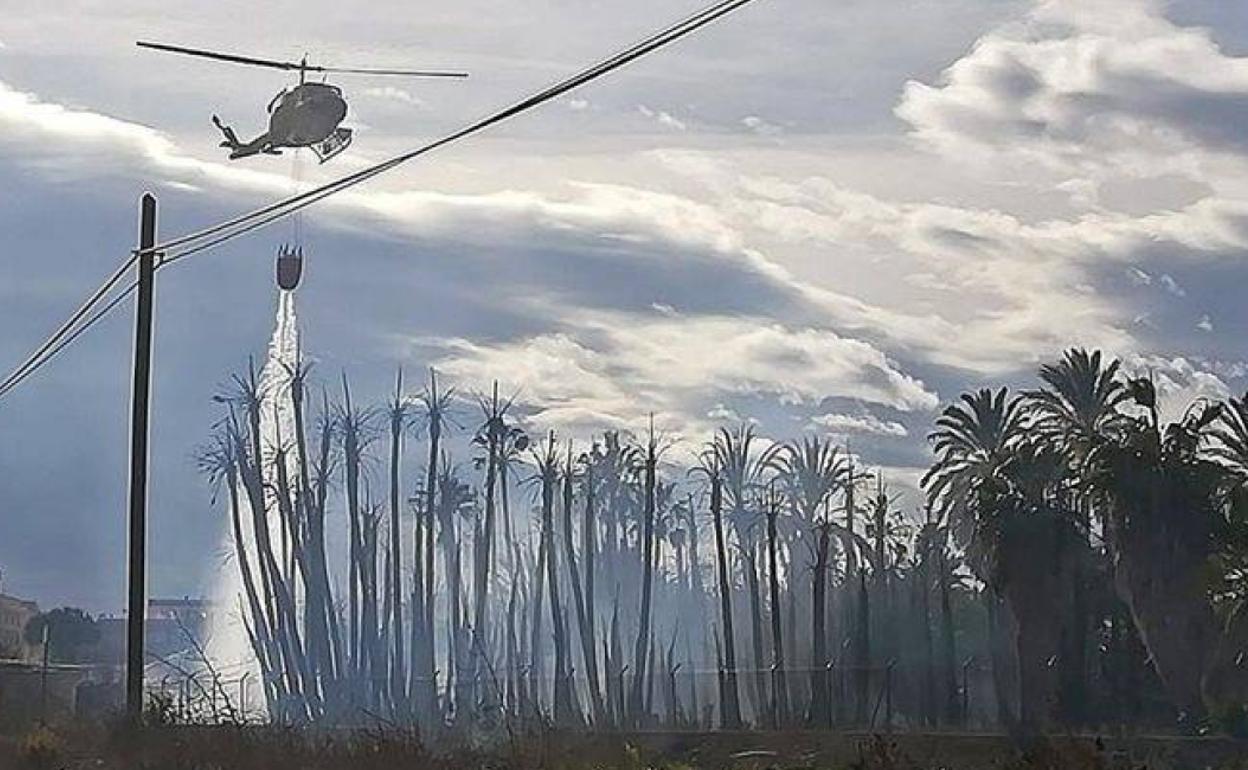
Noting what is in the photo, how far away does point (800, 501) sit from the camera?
113 m

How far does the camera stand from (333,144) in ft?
117

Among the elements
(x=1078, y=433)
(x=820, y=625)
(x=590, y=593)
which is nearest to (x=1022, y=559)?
(x=1078, y=433)

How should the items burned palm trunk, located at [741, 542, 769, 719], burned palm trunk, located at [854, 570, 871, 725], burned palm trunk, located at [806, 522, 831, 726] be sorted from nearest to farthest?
burned palm trunk, located at [854, 570, 871, 725]
burned palm trunk, located at [806, 522, 831, 726]
burned palm trunk, located at [741, 542, 769, 719]

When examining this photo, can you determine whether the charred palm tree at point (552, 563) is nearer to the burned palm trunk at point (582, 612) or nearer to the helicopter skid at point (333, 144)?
the burned palm trunk at point (582, 612)

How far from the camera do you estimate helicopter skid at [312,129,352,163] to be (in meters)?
35.6

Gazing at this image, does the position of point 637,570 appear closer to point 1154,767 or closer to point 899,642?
point 899,642

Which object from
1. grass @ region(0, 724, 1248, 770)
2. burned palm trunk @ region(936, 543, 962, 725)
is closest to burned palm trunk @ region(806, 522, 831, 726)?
burned palm trunk @ region(936, 543, 962, 725)

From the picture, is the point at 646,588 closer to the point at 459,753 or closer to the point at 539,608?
the point at 539,608

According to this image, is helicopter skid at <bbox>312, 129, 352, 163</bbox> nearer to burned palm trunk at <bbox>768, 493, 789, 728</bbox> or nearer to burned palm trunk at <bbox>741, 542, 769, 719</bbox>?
burned palm trunk at <bbox>768, 493, 789, 728</bbox>

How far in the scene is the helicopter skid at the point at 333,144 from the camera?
3562cm

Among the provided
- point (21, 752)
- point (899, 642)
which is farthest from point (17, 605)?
point (21, 752)

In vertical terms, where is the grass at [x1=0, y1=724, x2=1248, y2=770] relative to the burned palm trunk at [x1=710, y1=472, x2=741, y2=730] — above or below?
below

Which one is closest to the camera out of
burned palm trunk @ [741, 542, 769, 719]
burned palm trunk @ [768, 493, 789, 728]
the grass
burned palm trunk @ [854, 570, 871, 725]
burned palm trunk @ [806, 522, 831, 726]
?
the grass

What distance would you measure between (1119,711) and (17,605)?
328 feet
